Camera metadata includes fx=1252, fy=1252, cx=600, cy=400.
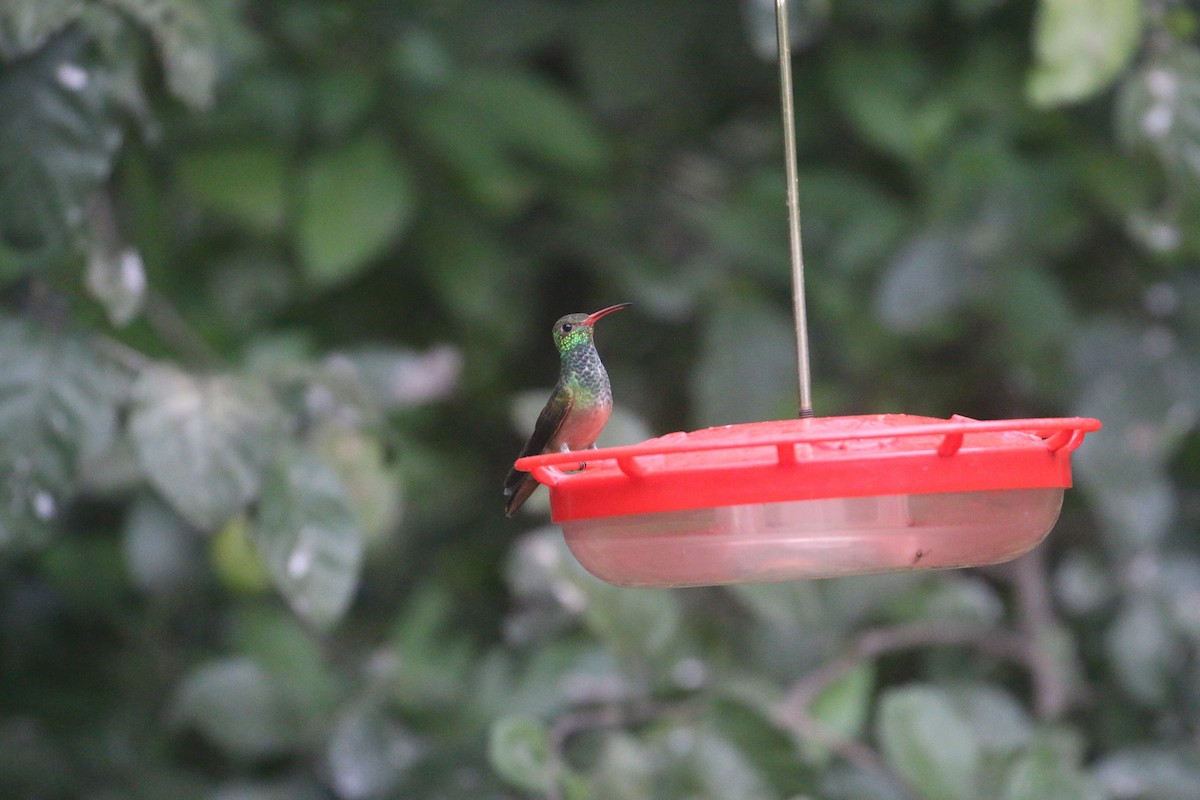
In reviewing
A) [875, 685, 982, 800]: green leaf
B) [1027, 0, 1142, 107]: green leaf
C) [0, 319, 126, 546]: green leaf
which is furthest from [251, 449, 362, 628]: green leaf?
[1027, 0, 1142, 107]: green leaf

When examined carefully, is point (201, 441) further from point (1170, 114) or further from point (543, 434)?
point (1170, 114)

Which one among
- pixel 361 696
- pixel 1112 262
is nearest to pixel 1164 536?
pixel 1112 262

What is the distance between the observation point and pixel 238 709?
8.98ft

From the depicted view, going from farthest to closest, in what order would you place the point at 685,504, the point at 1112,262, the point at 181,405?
the point at 1112,262 → the point at 181,405 → the point at 685,504

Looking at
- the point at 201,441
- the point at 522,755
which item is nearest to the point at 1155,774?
the point at 522,755

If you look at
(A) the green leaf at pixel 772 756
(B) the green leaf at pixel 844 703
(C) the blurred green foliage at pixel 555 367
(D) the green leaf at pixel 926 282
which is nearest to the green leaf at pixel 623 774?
(C) the blurred green foliage at pixel 555 367

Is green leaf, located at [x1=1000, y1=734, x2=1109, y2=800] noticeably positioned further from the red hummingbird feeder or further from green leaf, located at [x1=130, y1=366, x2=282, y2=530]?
Answer: green leaf, located at [x1=130, y1=366, x2=282, y2=530]

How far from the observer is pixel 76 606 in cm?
330

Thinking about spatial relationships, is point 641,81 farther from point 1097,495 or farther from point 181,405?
point 181,405

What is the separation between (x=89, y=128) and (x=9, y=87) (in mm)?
129

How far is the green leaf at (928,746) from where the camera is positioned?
2.37 metres

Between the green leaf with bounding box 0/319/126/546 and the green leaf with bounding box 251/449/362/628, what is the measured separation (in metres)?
0.27

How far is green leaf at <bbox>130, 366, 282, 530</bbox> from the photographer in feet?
6.07

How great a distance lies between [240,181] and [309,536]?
4.46 ft
